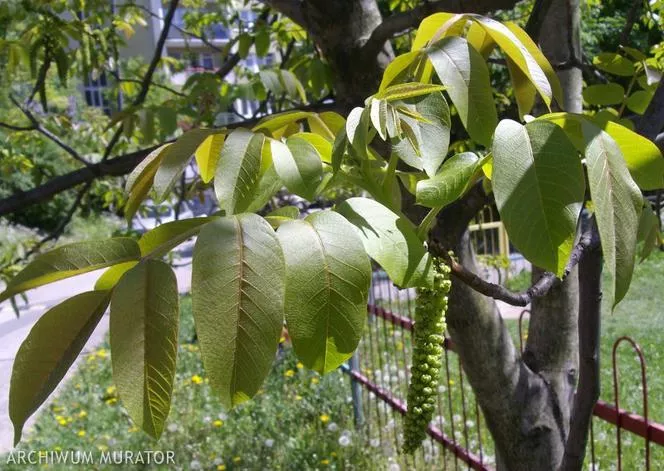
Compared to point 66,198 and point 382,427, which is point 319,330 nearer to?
point 382,427

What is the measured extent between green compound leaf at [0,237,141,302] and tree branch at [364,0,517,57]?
1.06 meters

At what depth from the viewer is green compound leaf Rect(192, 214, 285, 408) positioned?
50cm

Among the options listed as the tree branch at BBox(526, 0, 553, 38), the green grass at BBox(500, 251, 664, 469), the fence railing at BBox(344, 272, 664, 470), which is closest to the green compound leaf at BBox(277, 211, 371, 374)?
the tree branch at BBox(526, 0, 553, 38)

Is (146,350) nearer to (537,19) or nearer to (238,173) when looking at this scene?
(238,173)

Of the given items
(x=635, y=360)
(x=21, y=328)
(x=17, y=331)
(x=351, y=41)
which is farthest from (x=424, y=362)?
(x=21, y=328)

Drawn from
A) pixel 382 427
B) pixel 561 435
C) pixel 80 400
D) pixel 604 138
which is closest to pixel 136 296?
pixel 604 138

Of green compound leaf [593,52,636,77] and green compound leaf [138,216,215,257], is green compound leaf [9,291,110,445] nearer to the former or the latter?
green compound leaf [138,216,215,257]

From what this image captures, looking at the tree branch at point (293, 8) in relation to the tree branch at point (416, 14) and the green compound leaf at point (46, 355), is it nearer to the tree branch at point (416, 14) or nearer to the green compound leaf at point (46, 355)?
the tree branch at point (416, 14)

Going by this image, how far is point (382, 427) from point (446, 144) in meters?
3.69

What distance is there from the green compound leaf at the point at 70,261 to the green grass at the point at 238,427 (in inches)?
124

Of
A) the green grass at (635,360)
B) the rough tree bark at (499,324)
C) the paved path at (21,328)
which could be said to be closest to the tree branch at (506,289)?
the rough tree bark at (499,324)

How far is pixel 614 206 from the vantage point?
1.78 feet

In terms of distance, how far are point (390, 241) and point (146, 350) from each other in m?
0.25

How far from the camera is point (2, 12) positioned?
255 centimetres
